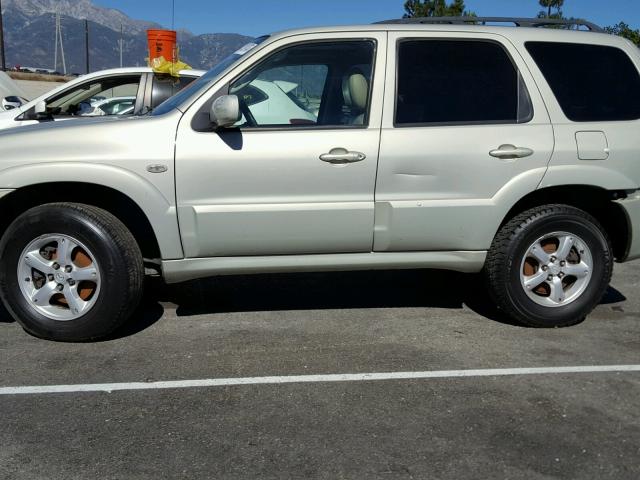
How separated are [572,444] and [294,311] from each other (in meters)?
2.38

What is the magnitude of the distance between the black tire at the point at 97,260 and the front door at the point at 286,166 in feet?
1.29

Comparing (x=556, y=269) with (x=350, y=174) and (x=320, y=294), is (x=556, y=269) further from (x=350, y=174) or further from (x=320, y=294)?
(x=320, y=294)

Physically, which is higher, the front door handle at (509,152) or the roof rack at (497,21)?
the roof rack at (497,21)

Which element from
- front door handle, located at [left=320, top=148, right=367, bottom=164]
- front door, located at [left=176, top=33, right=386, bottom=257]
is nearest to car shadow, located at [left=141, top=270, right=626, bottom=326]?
front door, located at [left=176, top=33, right=386, bottom=257]

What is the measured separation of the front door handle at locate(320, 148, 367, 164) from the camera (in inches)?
172

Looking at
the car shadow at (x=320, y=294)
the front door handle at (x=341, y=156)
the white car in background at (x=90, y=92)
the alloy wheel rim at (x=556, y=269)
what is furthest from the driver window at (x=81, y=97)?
the alloy wheel rim at (x=556, y=269)

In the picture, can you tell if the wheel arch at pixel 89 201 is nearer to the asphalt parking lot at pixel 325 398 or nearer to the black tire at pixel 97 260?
the black tire at pixel 97 260

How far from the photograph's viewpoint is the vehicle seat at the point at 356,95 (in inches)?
178

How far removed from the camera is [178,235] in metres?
4.37

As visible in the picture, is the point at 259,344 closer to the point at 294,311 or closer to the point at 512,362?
the point at 294,311

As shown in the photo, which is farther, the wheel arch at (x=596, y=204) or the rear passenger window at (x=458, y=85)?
the wheel arch at (x=596, y=204)

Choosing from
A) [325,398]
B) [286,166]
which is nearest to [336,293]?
[286,166]

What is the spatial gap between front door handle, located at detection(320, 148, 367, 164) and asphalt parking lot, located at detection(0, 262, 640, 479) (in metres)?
1.16

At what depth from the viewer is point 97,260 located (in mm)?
4328
